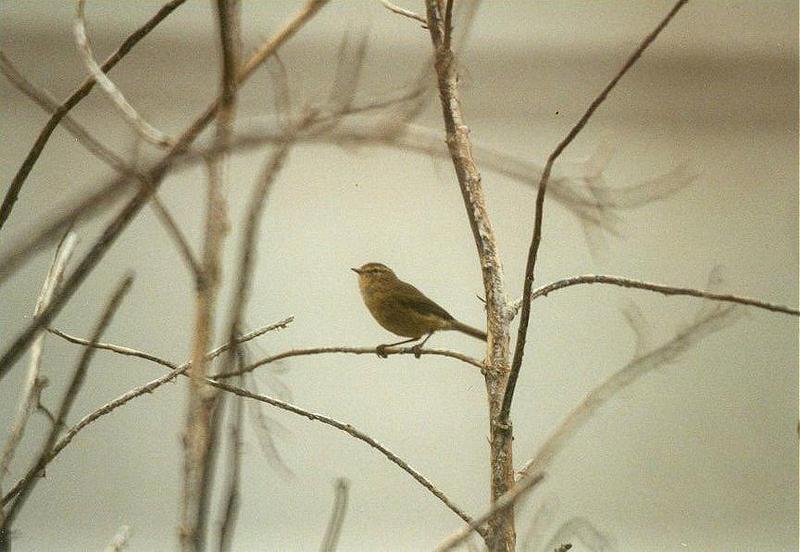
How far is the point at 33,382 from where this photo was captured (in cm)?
67

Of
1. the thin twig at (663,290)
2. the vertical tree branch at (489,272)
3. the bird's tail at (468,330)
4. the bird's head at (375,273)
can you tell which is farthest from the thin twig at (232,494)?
the bird's head at (375,273)

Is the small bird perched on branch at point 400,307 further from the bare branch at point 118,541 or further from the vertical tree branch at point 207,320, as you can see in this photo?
the vertical tree branch at point 207,320

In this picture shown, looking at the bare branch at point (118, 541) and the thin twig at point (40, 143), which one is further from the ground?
the thin twig at point (40, 143)

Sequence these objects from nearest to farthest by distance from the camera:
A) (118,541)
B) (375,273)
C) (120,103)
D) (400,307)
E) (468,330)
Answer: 1. (120,103)
2. (118,541)
3. (468,330)
4. (375,273)
5. (400,307)

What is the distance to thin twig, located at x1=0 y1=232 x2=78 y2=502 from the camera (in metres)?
0.63

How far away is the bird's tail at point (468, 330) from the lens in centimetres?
156

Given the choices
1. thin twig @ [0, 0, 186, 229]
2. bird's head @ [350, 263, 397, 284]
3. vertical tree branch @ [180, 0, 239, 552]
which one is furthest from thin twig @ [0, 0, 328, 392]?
bird's head @ [350, 263, 397, 284]

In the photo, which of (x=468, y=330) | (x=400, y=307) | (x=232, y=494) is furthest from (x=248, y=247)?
(x=400, y=307)

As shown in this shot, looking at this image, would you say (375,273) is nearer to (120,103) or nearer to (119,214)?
(120,103)

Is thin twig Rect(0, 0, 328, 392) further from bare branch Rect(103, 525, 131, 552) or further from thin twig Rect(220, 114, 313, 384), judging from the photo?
bare branch Rect(103, 525, 131, 552)

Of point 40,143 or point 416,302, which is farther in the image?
point 416,302

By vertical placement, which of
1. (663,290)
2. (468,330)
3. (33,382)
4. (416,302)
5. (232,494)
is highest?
(416,302)

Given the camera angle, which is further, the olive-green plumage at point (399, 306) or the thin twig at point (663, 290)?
the olive-green plumage at point (399, 306)

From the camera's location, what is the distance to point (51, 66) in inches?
61.1
